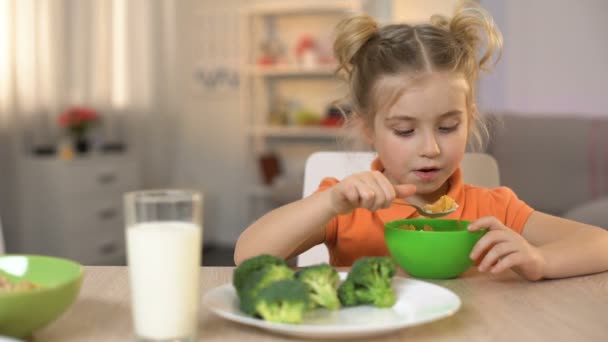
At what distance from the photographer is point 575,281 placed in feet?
3.13

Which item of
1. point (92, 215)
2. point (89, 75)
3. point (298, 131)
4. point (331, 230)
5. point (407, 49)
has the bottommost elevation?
point (92, 215)

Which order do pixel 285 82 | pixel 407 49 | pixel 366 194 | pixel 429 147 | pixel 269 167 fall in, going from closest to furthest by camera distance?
pixel 366 194 < pixel 429 147 < pixel 407 49 < pixel 269 167 < pixel 285 82

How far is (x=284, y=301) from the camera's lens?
668mm

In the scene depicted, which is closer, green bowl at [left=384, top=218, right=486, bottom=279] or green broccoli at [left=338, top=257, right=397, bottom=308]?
green broccoli at [left=338, top=257, right=397, bottom=308]

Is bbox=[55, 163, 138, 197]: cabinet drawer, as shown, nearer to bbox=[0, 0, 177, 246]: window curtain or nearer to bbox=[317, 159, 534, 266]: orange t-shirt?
bbox=[0, 0, 177, 246]: window curtain

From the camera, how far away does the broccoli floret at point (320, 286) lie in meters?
0.73

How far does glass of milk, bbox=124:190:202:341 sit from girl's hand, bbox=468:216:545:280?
1.41ft

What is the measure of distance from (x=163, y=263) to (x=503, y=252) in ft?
1.60

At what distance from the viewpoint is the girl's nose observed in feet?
3.74

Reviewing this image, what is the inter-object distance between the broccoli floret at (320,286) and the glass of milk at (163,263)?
0.44 ft

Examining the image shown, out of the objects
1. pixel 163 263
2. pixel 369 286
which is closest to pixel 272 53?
pixel 369 286

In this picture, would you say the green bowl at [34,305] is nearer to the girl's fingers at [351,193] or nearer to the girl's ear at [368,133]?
the girl's fingers at [351,193]

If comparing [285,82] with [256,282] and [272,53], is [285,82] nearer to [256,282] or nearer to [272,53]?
[272,53]

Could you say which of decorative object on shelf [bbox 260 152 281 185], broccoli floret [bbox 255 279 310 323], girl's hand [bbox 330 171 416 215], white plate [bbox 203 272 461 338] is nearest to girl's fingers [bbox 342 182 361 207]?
girl's hand [bbox 330 171 416 215]
